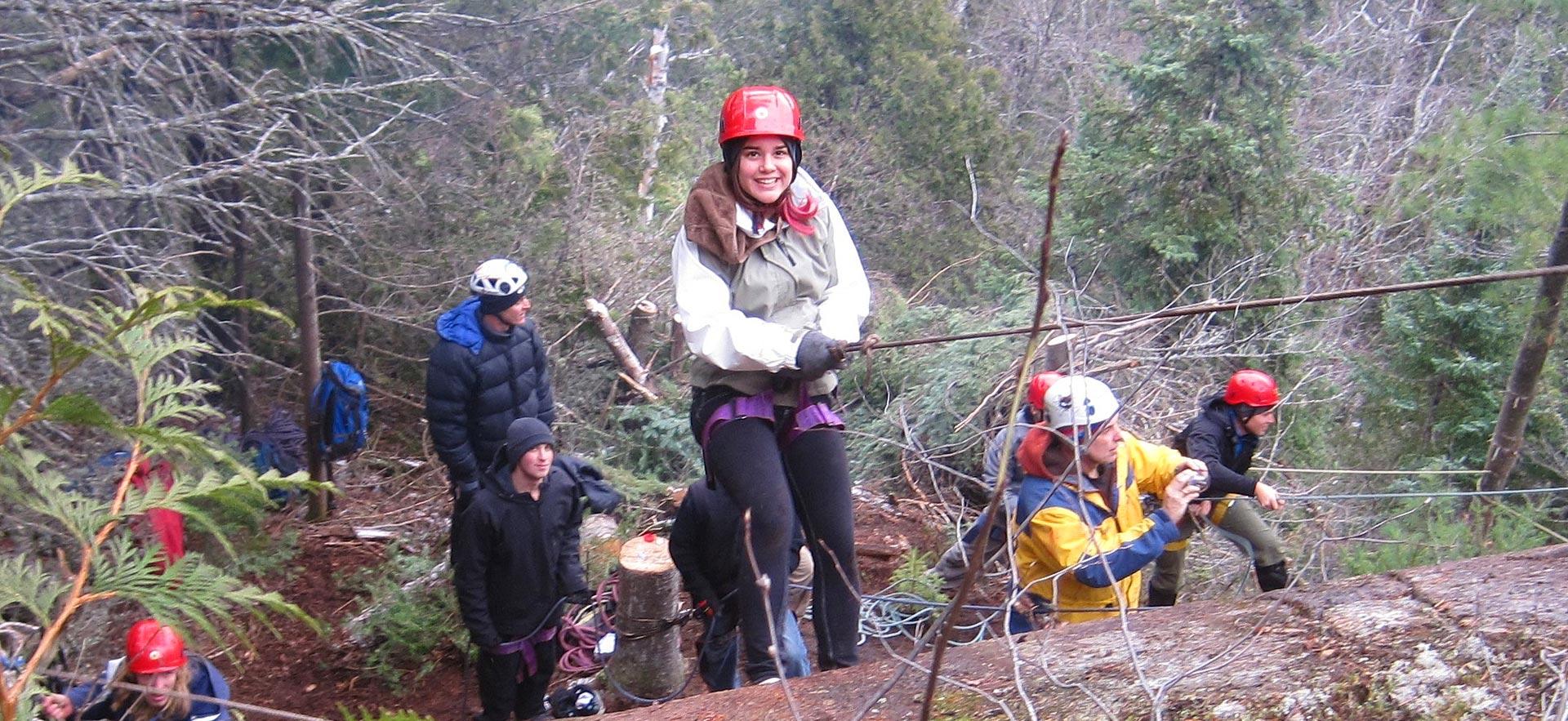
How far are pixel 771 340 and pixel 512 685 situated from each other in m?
2.38

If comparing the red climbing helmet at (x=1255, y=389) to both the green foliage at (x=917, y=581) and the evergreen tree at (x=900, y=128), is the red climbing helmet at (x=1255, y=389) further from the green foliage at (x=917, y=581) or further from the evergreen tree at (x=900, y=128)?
the evergreen tree at (x=900, y=128)

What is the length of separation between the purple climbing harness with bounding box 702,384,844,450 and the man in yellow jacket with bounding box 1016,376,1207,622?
65cm

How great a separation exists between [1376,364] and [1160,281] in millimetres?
2082

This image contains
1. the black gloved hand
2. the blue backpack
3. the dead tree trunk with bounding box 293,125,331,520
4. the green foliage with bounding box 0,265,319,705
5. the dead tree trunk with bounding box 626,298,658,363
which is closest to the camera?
the green foliage with bounding box 0,265,319,705

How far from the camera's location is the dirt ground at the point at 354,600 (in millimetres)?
5754

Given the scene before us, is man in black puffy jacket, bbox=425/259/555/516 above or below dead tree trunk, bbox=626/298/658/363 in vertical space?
above

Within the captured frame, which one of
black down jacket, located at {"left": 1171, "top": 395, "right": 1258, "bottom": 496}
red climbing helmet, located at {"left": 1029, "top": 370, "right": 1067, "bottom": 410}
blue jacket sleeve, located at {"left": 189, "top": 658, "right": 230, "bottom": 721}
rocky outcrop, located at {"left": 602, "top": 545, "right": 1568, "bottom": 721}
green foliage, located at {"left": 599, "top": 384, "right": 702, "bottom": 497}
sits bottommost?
green foliage, located at {"left": 599, "top": 384, "right": 702, "bottom": 497}

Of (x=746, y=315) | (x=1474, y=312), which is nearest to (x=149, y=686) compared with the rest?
(x=746, y=315)

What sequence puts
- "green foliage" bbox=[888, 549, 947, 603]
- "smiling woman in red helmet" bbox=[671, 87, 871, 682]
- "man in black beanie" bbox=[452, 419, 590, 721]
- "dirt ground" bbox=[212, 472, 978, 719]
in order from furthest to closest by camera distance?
"dirt ground" bbox=[212, 472, 978, 719]
"green foliage" bbox=[888, 549, 947, 603]
"man in black beanie" bbox=[452, 419, 590, 721]
"smiling woman in red helmet" bbox=[671, 87, 871, 682]

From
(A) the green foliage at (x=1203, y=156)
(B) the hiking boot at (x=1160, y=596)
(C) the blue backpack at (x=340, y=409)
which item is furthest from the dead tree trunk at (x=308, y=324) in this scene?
(A) the green foliage at (x=1203, y=156)

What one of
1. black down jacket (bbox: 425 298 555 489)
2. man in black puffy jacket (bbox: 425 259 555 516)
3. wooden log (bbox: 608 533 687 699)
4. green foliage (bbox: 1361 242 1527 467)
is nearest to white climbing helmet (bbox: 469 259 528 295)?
man in black puffy jacket (bbox: 425 259 555 516)

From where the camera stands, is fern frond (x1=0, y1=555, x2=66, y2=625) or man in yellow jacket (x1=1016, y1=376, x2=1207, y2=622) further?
man in yellow jacket (x1=1016, y1=376, x2=1207, y2=622)

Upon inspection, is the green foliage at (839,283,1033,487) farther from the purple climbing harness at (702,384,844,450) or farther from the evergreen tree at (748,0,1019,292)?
the evergreen tree at (748,0,1019,292)

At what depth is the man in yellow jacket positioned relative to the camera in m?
3.34
